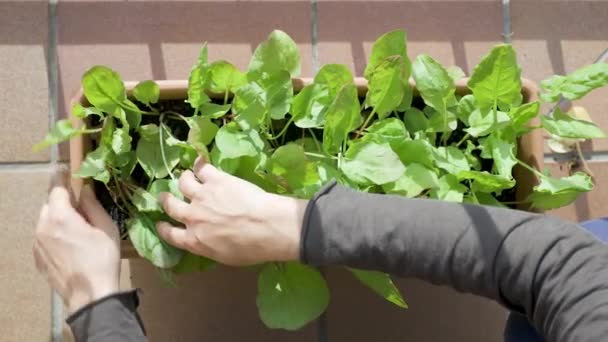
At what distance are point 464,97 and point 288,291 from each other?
0.25m

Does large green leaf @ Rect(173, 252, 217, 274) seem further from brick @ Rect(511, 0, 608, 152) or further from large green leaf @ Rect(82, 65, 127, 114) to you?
brick @ Rect(511, 0, 608, 152)

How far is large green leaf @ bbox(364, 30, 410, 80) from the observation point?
58 centimetres

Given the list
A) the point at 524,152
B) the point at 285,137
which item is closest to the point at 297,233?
the point at 285,137

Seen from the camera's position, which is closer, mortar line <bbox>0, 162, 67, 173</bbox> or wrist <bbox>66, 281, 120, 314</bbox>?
wrist <bbox>66, 281, 120, 314</bbox>

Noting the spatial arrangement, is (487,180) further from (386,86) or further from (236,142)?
(236,142)

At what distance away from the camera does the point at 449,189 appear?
0.61m

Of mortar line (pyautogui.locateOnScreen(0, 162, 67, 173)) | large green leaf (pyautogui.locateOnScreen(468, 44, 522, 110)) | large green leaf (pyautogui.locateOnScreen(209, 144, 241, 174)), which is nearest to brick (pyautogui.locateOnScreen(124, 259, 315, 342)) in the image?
mortar line (pyautogui.locateOnScreen(0, 162, 67, 173))

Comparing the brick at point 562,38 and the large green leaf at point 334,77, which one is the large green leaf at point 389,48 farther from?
the brick at point 562,38

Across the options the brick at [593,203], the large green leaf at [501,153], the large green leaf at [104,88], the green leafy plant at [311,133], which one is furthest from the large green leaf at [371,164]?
the brick at [593,203]

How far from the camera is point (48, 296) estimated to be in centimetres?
80

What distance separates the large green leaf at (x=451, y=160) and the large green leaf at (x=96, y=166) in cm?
31

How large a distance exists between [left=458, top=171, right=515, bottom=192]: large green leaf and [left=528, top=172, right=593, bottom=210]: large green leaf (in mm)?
36

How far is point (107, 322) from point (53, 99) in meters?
0.38

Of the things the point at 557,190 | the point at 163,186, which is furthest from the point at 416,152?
the point at 163,186
